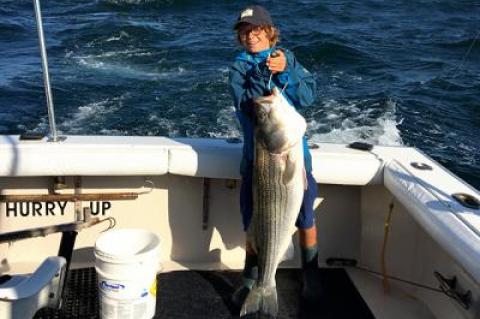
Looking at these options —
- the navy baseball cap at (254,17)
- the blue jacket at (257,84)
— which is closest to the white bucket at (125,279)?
the blue jacket at (257,84)

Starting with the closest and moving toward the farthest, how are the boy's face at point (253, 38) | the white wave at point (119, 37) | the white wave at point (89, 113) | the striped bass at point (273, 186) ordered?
1. the striped bass at point (273, 186)
2. the boy's face at point (253, 38)
3. the white wave at point (89, 113)
4. the white wave at point (119, 37)

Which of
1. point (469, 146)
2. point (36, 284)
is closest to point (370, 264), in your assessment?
point (36, 284)

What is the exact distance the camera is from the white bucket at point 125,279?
318cm

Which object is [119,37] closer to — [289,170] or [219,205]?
[219,205]

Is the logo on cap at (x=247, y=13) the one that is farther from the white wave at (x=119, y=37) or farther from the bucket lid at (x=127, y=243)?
the white wave at (x=119, y=37)

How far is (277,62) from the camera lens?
2998mm

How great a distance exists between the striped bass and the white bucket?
1.93 ft

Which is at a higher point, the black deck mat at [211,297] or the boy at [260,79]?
the boy at [260,79]

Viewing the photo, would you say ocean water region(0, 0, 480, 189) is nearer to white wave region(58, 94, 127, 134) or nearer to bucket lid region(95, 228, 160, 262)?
white wave region(58, 94, 127, 134)

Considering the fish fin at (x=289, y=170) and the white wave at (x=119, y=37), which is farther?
the white wave at (x=119, y=37)

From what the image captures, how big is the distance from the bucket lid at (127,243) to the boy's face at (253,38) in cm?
128

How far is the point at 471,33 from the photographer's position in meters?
15.6

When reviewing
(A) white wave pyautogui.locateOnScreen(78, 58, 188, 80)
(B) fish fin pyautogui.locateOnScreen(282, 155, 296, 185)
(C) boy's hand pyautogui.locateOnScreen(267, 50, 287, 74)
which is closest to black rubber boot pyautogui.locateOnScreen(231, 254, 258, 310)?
(B) fish fin pyautogui.locateOnScreen(282, 155, 296, 185)

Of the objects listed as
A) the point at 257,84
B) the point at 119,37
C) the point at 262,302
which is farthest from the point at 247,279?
the point at 119,37
